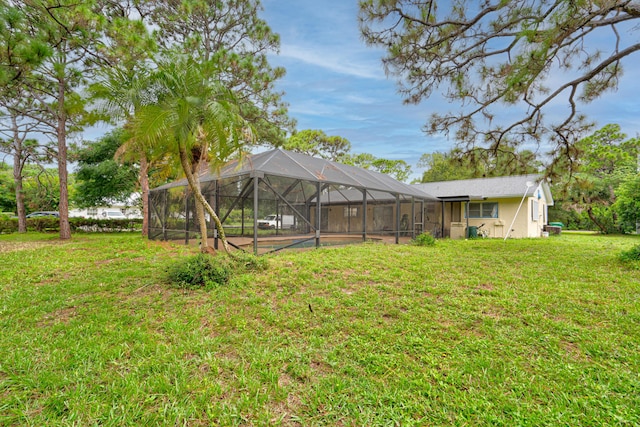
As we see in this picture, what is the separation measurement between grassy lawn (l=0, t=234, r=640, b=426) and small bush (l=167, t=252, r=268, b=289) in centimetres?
25

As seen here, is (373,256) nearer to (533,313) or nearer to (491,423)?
(533,313)

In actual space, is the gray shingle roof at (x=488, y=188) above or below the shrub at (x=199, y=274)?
above

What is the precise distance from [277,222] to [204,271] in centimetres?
749

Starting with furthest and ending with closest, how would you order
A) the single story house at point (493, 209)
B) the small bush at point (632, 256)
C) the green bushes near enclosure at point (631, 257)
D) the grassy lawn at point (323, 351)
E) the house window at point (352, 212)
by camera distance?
the house window at point (352, 212), the single story house at point (493, 209), the small bush at point (632, 256), the green bushes near enclosure at point (631, 257), the grassy lawn at point (323, 351)

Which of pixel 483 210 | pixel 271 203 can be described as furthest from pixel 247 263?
pixel 483 210

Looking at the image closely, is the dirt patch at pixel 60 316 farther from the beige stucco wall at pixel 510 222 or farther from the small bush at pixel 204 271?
the beige stucco wall at pixel 510 222

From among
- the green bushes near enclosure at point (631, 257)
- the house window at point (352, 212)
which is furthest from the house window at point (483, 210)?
the green bushes near enclosure at point (631, 257)

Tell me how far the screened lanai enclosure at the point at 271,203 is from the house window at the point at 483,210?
3086mm

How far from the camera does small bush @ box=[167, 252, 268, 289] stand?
462 cm

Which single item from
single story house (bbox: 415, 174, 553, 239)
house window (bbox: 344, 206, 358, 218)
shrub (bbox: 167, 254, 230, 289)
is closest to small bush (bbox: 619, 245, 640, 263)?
single story house (bbox: 415, 174, 553, 239)

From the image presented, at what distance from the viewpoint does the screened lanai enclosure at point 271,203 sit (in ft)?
26.8

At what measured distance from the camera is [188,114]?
4.52 metres

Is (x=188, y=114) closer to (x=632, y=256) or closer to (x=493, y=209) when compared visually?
(x=632, y=256)

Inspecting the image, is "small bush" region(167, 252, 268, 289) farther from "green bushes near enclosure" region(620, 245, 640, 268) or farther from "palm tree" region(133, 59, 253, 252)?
"green bushes near enclosure" region(620, 245, 640, 268)
